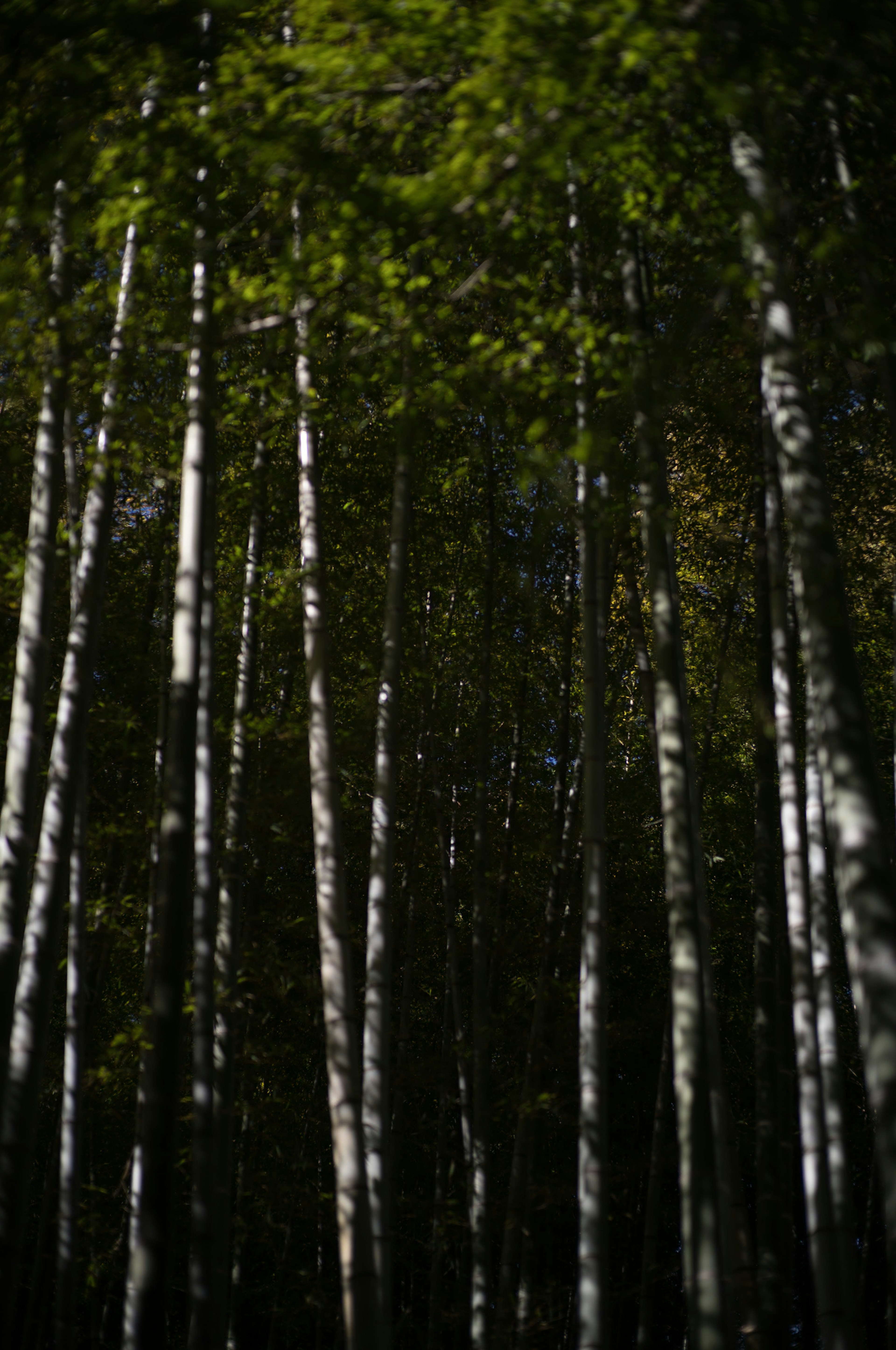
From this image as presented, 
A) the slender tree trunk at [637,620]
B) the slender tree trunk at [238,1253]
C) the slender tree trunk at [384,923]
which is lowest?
the slender tree trunk at [238,1253]

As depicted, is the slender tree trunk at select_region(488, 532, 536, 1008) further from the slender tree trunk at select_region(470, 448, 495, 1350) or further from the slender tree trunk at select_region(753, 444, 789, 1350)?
the slender tree trunk at select_region(753, 444, 789, 1350)

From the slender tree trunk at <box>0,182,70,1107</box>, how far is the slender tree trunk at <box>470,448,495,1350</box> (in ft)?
9.18

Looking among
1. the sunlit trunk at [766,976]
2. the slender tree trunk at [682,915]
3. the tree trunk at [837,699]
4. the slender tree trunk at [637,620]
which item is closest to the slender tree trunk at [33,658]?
the slender tree trunk at [682,915]

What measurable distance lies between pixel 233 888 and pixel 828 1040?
8.11 feet

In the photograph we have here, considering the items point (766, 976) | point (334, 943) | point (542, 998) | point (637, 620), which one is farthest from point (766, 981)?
point (334, 943)

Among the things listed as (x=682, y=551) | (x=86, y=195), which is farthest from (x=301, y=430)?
(x=682, y=551)

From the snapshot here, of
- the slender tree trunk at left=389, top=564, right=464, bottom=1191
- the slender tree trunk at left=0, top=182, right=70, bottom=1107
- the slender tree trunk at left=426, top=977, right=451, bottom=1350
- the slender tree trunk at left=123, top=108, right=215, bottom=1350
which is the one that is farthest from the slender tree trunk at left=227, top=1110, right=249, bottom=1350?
the slender tree trunk at left=0, top=182, right=70, bottom=1107

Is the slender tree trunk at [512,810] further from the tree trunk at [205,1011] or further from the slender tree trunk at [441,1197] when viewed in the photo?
the tree trunk at [205,1011]

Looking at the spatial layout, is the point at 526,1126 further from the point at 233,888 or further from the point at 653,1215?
the point at 233,888

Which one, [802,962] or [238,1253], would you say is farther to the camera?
[238,1253]

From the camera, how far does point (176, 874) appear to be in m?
3.24

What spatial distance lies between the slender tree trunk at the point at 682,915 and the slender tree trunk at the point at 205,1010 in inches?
60.9

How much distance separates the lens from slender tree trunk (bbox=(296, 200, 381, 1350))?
3.01 m

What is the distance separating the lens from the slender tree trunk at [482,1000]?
5227 mm
